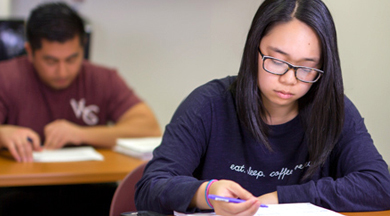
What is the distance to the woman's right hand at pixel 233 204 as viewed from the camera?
2.84 ft

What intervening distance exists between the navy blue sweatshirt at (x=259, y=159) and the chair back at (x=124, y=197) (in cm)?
12

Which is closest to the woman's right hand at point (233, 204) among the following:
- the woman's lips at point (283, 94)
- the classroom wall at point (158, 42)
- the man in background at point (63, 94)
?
the woman's lips at point (283, 94)

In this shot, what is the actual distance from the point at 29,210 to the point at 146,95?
176 cm

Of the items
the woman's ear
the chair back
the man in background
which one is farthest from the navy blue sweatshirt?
the woman's ear

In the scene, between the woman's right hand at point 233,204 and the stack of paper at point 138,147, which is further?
the stack of paper at point 138,147

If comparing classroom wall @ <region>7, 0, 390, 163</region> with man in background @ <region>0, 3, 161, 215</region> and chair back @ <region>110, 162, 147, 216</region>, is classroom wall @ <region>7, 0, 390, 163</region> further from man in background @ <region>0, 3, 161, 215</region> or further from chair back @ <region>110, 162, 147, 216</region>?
chair back @ <region>110, 162, 147, 216</region>

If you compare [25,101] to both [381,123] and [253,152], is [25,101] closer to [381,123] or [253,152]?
[253,152]

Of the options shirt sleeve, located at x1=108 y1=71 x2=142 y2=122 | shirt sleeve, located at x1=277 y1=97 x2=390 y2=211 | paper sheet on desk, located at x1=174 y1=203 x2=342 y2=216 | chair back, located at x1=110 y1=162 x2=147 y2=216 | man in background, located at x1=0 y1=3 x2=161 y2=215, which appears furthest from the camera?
shirt sleeve, located at x1=108 y1=71 x2=142 y2=122

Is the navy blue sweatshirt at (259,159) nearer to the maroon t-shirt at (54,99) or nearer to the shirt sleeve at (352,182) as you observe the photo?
the shirt sleeve at (352,182)

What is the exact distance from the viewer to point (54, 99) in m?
2.42

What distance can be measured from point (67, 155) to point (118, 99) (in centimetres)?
61

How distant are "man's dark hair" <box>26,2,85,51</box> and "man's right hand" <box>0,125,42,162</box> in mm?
526

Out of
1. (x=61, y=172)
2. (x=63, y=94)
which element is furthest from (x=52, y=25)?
(x=61, y=172)

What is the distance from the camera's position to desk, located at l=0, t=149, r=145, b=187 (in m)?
1.66
